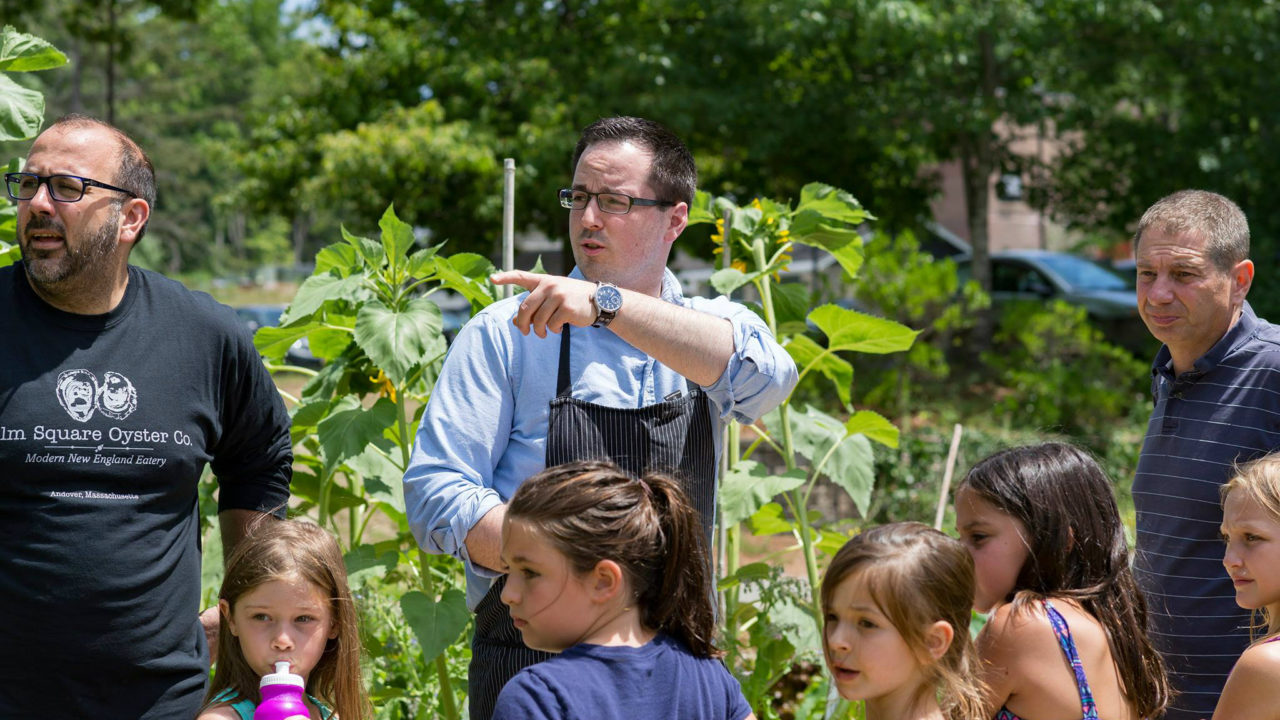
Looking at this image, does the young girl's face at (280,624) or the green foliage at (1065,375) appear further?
the green foliage at (1065,375)

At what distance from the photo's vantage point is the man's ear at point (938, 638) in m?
1.97

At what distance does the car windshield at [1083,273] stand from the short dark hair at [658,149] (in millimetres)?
12725

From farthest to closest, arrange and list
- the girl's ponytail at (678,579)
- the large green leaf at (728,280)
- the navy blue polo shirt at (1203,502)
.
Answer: the large green leaf at (728,280), the navy blue polo shirt at (1203,502), the girl's ponytail at (678,579)

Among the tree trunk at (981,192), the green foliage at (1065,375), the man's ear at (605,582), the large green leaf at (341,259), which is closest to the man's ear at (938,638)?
the man's ear at (605,582)

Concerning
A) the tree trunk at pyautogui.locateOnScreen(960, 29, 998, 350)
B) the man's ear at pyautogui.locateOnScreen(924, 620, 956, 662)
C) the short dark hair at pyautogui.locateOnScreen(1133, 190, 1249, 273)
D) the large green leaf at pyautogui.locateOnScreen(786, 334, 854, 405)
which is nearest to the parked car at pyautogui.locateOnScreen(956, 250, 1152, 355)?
the tree trunk at pyautogui.locateOnScreen(960, 29, 998, 350)

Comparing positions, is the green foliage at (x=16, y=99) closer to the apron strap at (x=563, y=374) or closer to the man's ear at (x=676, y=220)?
the apron strap at (x=563, y=374)

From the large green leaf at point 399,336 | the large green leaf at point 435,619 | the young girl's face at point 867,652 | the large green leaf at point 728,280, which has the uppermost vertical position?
the large green leaf at point 728,280

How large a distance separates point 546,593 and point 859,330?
5.84 feet

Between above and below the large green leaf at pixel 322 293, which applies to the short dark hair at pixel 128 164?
above

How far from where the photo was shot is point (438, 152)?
11.7 meters

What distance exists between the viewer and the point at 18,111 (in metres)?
2.81

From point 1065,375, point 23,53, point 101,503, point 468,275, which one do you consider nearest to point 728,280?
point 468,275

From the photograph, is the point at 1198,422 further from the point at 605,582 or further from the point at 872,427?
the point at 605,582

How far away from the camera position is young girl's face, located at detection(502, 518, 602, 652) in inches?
71.7
